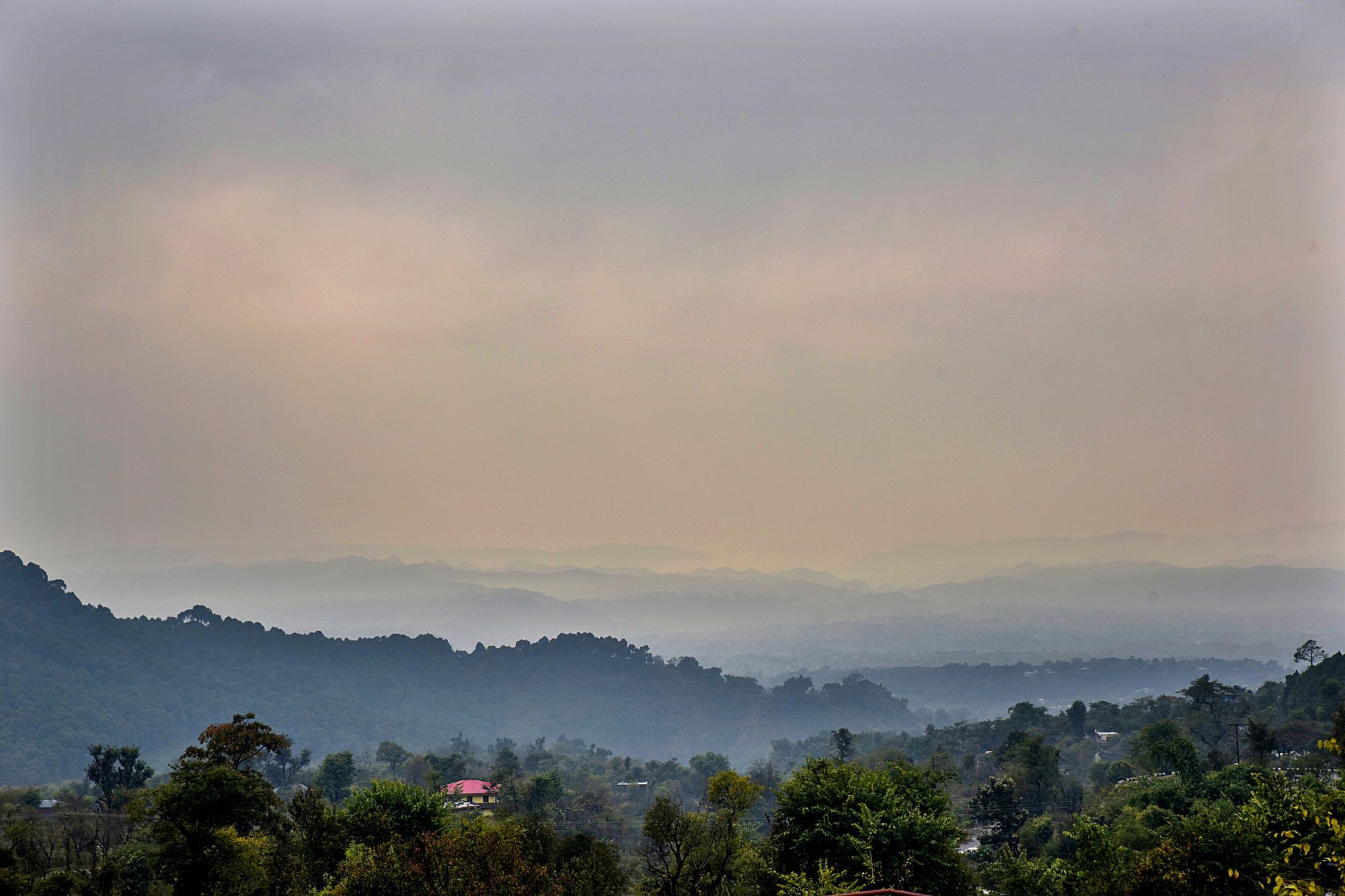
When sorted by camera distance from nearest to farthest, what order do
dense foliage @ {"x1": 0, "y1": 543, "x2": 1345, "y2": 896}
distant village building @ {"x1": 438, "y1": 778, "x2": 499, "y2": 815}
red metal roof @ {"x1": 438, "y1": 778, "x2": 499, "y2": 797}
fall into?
dense foliage @ {"x1": 0, "y1": 543, "x2": 1345, "y2": 896}, distant village building @ {"x1": 438, "y1": 778, "x2": 499, "y2": 815}, red metal roof @ {"x1": 438, "y1": 778, "x2": 499, "y2": 797}

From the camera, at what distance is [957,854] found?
3244 centimetres

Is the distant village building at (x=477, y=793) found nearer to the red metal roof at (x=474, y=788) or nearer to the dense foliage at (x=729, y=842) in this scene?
the red metal roof at (x=474, y=788)

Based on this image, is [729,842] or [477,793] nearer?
[729,842]

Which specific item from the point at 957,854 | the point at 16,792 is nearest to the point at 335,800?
the point at 16,792

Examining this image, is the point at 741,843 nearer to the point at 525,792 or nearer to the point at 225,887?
the point at 225,887

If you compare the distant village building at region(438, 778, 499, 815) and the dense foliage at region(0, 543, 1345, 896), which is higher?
the dense foliage at region(0, 543, 1345, 896)

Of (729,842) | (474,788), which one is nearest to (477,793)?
(474,788)

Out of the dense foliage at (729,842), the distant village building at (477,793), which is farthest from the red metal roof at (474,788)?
the dense foliage at (729,842)

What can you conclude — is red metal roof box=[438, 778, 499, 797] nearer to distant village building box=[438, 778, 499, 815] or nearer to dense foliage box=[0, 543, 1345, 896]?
distant village building box=[438, 778, 499, 815]

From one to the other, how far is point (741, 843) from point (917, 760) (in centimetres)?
10726

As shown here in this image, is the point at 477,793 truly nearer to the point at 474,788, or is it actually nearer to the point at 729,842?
the point at 474,788

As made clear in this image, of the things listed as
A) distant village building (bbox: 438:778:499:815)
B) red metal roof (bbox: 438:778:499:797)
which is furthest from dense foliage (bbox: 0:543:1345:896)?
red metal roof (bbox: 438:778:499:797)

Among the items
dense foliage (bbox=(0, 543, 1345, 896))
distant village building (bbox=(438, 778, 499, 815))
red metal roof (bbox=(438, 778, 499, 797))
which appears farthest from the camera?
red metal roof (bbox=(438, 778, 499, 797))

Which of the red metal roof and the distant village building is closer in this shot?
the distant village building
